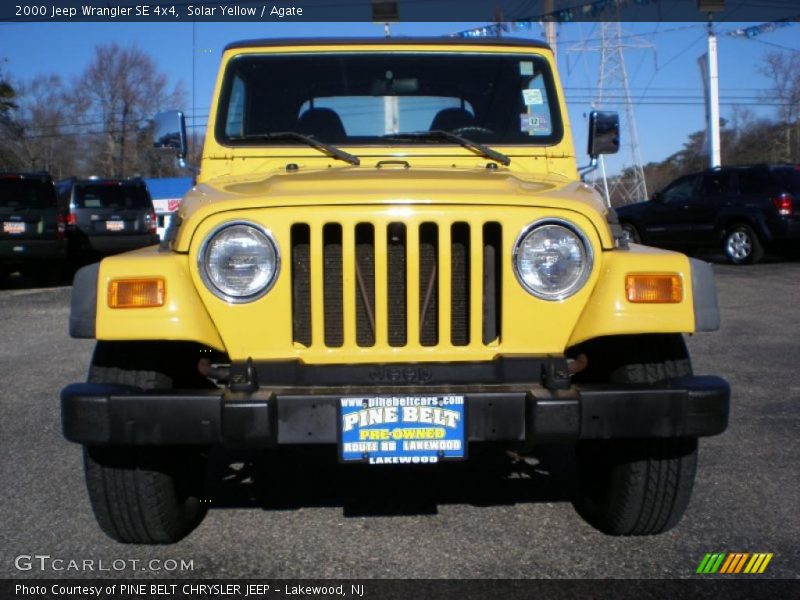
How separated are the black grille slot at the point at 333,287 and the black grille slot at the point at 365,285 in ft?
0.21

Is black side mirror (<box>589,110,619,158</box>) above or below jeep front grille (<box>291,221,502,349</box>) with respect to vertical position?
above

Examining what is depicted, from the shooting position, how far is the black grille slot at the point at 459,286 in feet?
10.7

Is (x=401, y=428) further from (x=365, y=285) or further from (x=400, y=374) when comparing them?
(x=365, y=285)

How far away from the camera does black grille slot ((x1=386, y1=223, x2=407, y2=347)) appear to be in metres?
3.24

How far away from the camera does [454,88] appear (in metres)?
4.70

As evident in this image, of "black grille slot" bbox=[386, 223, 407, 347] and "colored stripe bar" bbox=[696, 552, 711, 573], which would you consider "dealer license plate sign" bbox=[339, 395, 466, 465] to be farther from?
"colored stripe bar" bbox=[696, 552, 711, 573]

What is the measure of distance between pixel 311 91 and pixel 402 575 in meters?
2.45

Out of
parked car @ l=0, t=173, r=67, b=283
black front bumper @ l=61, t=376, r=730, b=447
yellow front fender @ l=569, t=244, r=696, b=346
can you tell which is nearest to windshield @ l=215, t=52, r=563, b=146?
yellow front fender @ l=569, t=244, r=696, b=346

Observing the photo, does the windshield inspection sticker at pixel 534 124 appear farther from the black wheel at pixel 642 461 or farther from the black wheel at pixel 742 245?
the black wheel at pixel 742 245

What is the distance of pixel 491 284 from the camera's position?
128 inches

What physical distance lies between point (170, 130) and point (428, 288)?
2.57m

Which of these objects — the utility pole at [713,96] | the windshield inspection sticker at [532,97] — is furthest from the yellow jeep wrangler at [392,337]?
the utility pole at [713,96]

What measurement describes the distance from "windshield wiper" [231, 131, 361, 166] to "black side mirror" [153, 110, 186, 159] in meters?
0.84
